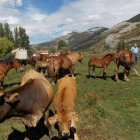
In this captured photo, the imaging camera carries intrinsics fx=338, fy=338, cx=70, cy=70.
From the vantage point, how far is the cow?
9.05 metres

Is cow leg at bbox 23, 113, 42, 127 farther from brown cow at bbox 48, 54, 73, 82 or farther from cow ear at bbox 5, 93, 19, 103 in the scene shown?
brown cow at bbox 48, 54, 73, 82

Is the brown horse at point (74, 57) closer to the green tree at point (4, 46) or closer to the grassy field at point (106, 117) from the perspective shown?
the grassy field at point (106, 117)

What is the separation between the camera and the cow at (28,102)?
9.05 m

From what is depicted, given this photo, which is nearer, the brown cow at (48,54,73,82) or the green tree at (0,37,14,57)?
the brown cow at (48,54,73,82)

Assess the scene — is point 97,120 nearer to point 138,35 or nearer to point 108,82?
point 108,82

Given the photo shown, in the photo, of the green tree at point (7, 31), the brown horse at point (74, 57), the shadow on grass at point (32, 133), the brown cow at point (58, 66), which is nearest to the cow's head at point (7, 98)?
the shadow on grass at point (32, 133)

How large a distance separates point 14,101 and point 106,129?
4.43 m

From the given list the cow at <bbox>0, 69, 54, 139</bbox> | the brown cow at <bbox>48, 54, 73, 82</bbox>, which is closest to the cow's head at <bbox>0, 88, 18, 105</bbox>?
the cow at <bbox>0, 69, 54, 139</bbox>

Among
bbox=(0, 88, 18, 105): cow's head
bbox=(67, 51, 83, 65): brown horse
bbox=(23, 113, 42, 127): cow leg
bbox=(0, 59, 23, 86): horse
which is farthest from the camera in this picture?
bbox=(67, 51, 83, 65): brown horse

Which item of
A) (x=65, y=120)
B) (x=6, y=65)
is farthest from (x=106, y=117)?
(x=6, y=65)

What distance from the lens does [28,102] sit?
9.74 m

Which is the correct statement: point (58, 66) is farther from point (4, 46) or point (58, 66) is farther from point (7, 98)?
point (4, 46)

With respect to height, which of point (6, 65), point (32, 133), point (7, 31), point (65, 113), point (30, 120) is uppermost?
point (7, 31)

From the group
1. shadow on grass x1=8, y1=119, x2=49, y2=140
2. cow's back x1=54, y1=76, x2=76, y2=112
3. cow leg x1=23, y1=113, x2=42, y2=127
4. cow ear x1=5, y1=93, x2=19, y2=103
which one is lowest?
shadow on grass x1=8, y1=119, x2=49, y2=140
